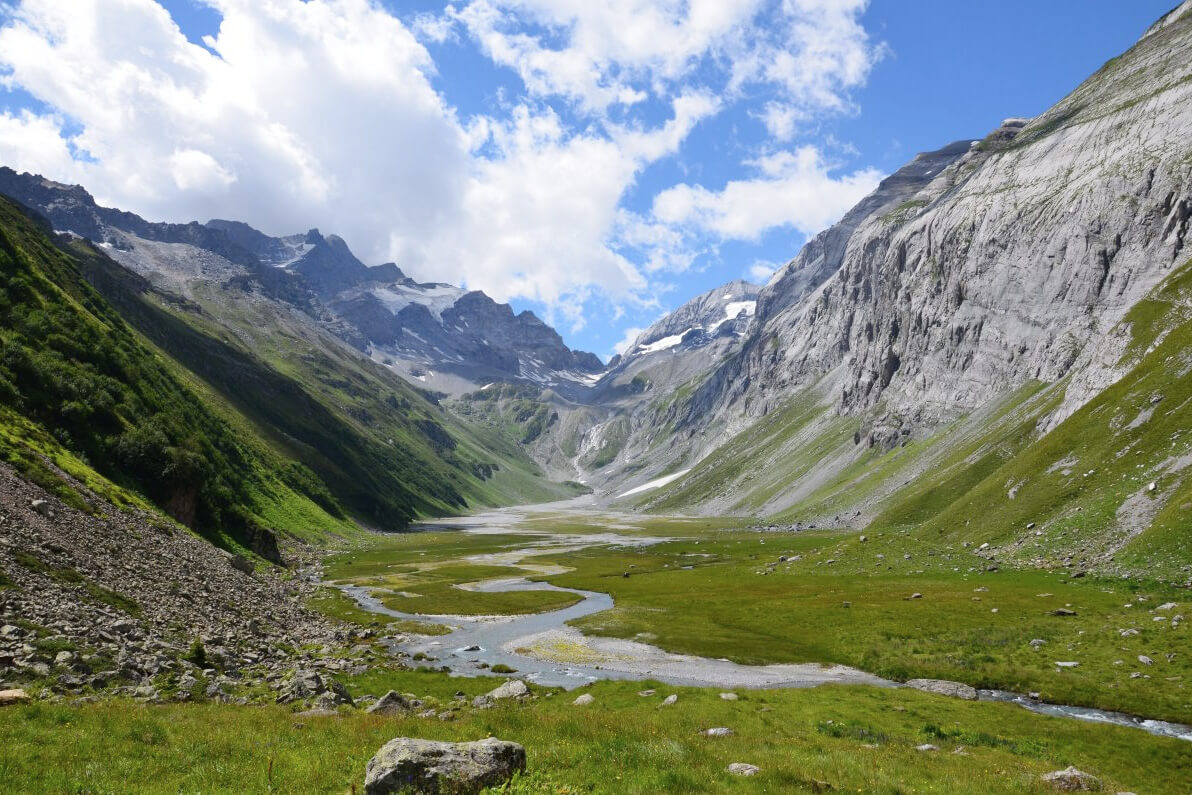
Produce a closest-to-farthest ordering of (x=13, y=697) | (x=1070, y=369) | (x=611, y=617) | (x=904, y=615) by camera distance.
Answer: (x=13, y=697)
(x=904, y=615)
(x=611, y=617)
(x=1070, y=369)

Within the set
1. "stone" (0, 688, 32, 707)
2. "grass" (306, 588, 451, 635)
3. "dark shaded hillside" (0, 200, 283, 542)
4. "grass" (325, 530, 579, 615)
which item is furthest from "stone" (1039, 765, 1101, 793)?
"dark shaded hillside" (0, 200, 283, 542)

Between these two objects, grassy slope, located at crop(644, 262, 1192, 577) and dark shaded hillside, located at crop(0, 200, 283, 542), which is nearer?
grassy slope, located at crop(644, 262, 1192, 577)

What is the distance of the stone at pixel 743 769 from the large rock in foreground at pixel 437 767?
662cm

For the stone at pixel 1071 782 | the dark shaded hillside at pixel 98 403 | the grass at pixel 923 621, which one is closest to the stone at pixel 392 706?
the stone at pixel 1071 782

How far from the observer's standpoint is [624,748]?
65.0 ft

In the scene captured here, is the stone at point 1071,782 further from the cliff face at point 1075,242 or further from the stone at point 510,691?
the cliff face at point 1075,242

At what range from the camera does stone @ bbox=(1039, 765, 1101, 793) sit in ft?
66.7

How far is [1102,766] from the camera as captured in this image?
26188 mm

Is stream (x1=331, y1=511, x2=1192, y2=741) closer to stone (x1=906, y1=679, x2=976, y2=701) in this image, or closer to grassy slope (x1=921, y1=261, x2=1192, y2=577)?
stone (x1=906, y1=679, x2=976, y2=701)

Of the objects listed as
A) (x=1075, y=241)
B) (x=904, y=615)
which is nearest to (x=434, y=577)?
(x=904, y=615)

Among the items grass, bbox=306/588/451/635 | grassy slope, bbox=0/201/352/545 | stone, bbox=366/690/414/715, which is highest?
grassy slope, bbox=0/201/352/545

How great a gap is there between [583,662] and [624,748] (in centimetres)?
3335

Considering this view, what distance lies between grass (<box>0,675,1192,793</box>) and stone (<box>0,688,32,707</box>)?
1.50 meters

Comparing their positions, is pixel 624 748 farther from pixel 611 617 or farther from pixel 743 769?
pixel 611 617
